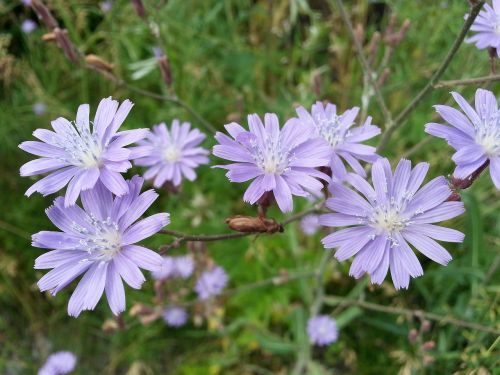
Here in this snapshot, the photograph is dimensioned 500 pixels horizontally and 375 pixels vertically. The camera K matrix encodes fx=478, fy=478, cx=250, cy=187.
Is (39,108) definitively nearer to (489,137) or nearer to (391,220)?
(391,220)

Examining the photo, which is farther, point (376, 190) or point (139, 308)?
point (139, 308)

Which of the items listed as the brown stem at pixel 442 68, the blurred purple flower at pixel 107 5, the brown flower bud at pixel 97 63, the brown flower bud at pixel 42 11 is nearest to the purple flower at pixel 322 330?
Answer: the brown stem at pixel 442 68

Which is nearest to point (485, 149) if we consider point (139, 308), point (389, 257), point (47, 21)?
point (389, 257)

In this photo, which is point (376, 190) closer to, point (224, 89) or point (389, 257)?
point (389, 257)

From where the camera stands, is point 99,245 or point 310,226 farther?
point 310,226

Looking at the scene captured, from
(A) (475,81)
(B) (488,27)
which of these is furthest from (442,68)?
(B) (488,27)

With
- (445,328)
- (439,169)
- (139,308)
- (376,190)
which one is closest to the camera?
(376,190)

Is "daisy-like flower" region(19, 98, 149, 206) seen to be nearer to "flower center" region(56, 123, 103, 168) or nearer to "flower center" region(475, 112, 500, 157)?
"flower center" region(56, 123, 103, 168)
